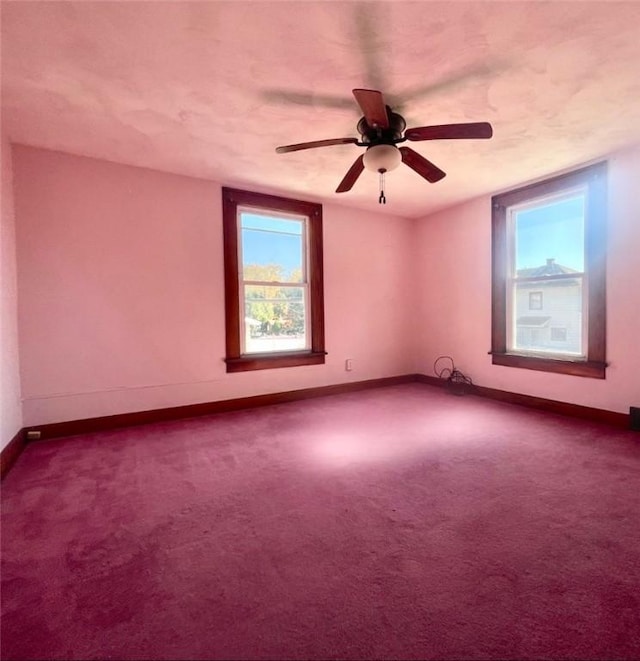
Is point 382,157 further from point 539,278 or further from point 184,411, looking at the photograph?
point 184,411

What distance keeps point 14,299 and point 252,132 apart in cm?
235

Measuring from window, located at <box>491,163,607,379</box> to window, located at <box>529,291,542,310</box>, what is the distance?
0.4 inches

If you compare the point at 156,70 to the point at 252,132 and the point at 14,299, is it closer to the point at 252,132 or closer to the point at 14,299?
the point at 252,132

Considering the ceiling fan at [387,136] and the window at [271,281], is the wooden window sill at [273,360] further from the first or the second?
the ceiling fan at [387,136]

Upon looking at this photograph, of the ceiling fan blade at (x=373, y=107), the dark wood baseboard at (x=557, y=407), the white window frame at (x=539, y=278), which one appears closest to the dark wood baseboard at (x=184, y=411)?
the dark wood baseboard at (x=557, y=407)

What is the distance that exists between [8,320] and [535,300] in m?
4.95

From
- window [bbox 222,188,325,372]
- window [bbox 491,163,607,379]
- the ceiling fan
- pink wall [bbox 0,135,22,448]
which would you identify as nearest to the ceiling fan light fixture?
the ceiling fan

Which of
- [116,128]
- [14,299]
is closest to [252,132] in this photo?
[116,128]

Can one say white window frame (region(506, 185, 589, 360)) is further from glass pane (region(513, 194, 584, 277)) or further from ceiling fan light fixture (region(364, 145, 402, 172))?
ceiling fan light fixture (region(364, 145, 402, 172))

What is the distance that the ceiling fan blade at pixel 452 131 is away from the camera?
1.92m

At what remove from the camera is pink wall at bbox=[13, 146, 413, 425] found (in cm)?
276

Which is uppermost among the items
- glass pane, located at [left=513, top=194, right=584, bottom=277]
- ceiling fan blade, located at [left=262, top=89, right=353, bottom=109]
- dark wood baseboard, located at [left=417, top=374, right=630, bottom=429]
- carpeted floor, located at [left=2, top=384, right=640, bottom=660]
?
ceiling fan blade, located at [left=262, top=89, right=353, bottom=109]

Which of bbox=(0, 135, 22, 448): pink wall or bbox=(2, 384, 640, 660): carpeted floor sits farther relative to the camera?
bbox=(0, 135, 22, 448): pink wall

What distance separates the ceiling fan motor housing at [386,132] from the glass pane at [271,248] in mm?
1895
